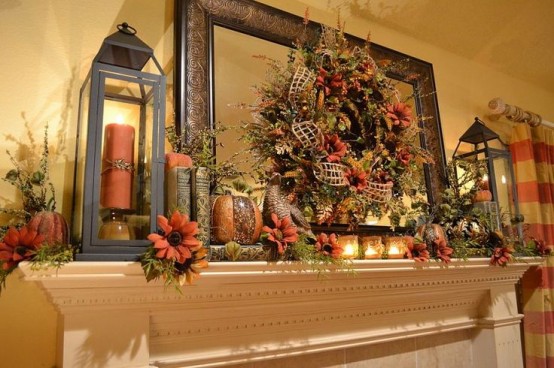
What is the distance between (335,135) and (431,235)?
56cm

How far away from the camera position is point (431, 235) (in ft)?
5.25

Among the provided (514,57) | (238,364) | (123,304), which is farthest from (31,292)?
(514,57)

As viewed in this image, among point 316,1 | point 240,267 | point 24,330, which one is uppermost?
point 316,1

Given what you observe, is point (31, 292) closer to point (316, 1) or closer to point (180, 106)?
point (180, 106)

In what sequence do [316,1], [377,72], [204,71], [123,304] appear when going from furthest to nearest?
[316,1] < [377,72] < [204,71] < [123,304]

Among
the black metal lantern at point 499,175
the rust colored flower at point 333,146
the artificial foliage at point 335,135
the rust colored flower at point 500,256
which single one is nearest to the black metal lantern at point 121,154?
the artificial foliage at point 335,135

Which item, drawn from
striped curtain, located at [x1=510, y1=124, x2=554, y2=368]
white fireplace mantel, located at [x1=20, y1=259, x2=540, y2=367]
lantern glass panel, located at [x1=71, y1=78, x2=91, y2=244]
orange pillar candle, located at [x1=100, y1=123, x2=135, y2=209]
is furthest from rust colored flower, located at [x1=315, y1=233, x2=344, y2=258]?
striped curtain, located at [x1=510, y1=124, x2=554, y2=368]

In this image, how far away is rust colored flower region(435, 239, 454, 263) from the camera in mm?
1534

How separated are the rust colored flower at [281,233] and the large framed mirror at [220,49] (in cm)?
42

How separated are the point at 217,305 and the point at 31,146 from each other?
727 millimetres

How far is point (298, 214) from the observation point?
4.29ft

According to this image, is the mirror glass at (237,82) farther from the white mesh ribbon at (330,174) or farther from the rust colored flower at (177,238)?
the rust colored flower at (177,238)

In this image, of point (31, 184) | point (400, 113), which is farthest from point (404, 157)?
point (31, 184)

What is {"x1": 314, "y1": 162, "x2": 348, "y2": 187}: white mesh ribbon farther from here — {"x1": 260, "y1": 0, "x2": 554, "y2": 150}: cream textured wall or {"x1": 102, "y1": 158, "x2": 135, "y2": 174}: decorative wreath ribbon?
{"x1": 260, "y1": 0, "x2": 554, "y2": 150}: cream textured wall
